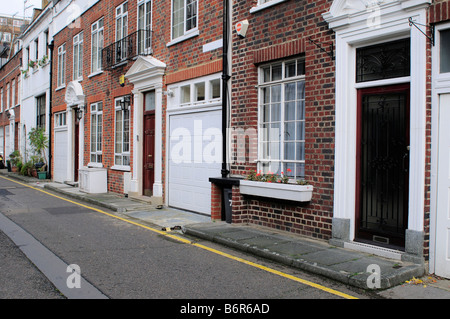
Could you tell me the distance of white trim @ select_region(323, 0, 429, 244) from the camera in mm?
5645

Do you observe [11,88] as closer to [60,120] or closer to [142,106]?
[60,120]

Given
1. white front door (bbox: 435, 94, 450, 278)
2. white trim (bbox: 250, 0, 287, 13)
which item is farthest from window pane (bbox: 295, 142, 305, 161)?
white trim (bbox: 250, 0, 287, 13)

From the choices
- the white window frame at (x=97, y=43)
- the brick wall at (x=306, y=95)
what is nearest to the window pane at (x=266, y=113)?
the brick wall at (x=306, y=95)

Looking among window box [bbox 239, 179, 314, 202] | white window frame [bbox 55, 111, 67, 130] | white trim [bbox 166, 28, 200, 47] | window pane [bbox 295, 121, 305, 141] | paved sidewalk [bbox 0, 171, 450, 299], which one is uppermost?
white trim [bbox 166, 28, 200, 47]

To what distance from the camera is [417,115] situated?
5.68 metres

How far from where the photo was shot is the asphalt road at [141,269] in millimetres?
4797

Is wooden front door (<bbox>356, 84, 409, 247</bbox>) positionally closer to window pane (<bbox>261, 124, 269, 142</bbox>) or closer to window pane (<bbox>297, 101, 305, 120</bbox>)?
window pane (<bbox>297, 101, 305, 120</bbox>)

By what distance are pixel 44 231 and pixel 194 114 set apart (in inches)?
174

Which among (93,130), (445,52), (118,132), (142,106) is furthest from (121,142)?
(445,52)

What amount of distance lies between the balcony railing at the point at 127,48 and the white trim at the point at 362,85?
721 centimetres

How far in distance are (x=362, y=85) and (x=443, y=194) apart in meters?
2.05

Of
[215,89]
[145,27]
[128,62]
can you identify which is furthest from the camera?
[128,62]

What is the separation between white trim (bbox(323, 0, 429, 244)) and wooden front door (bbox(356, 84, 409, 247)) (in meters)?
0.12

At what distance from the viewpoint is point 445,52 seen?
18.4ft
